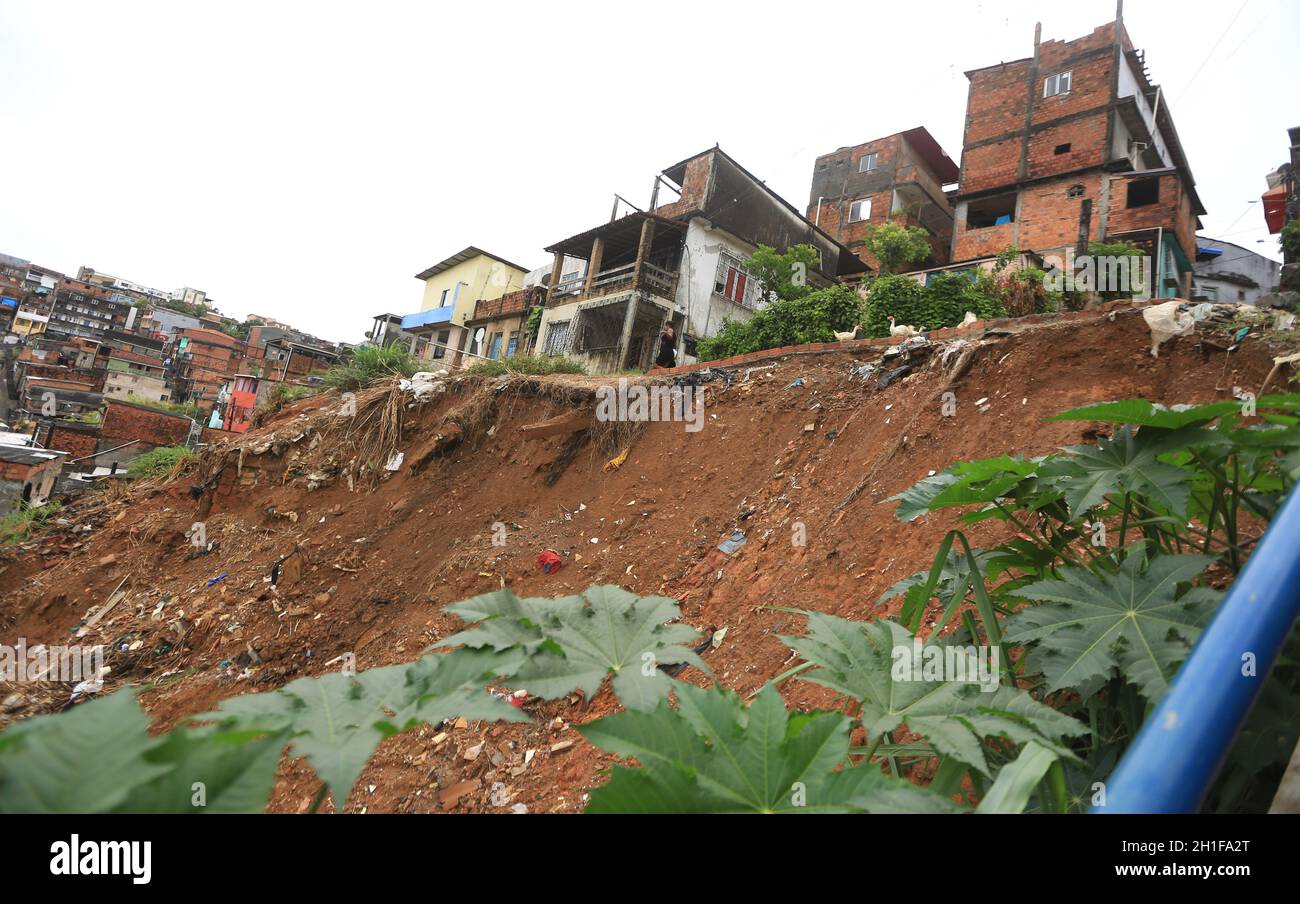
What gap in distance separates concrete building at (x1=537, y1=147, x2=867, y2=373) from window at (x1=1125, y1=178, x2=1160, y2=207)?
905 cm

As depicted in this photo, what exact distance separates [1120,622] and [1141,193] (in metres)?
23.8

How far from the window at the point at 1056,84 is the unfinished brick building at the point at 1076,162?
0.03 meters

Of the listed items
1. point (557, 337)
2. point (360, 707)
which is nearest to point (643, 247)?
point (557, 337)

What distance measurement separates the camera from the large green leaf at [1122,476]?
127 centimetres

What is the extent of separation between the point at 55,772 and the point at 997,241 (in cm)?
2409

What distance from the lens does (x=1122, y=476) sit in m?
1.33

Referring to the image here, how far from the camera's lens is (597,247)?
19797mm

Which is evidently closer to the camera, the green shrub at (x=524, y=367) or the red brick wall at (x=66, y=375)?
the green shrub at (x=524, y=367)

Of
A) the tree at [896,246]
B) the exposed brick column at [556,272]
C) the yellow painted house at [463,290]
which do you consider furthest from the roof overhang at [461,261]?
the tree at [896,246]

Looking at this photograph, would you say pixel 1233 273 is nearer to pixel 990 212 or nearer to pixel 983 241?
pixel 990 212

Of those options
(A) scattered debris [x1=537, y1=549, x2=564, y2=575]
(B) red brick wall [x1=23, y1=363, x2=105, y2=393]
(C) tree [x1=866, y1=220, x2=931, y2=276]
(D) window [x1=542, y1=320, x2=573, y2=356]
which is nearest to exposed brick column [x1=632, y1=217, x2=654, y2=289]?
(D) window [x1=542, y1=320, x2=573, y2=356]

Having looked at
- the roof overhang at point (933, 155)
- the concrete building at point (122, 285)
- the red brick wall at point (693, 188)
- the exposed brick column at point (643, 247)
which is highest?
the concrete building at point (122, 285)

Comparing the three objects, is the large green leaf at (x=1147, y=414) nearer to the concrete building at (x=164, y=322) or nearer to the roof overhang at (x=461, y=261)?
the roof overhang at (x=461, y=261)

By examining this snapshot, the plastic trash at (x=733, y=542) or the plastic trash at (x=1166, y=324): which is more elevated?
the plastic trash at (x=1166, y=324)
